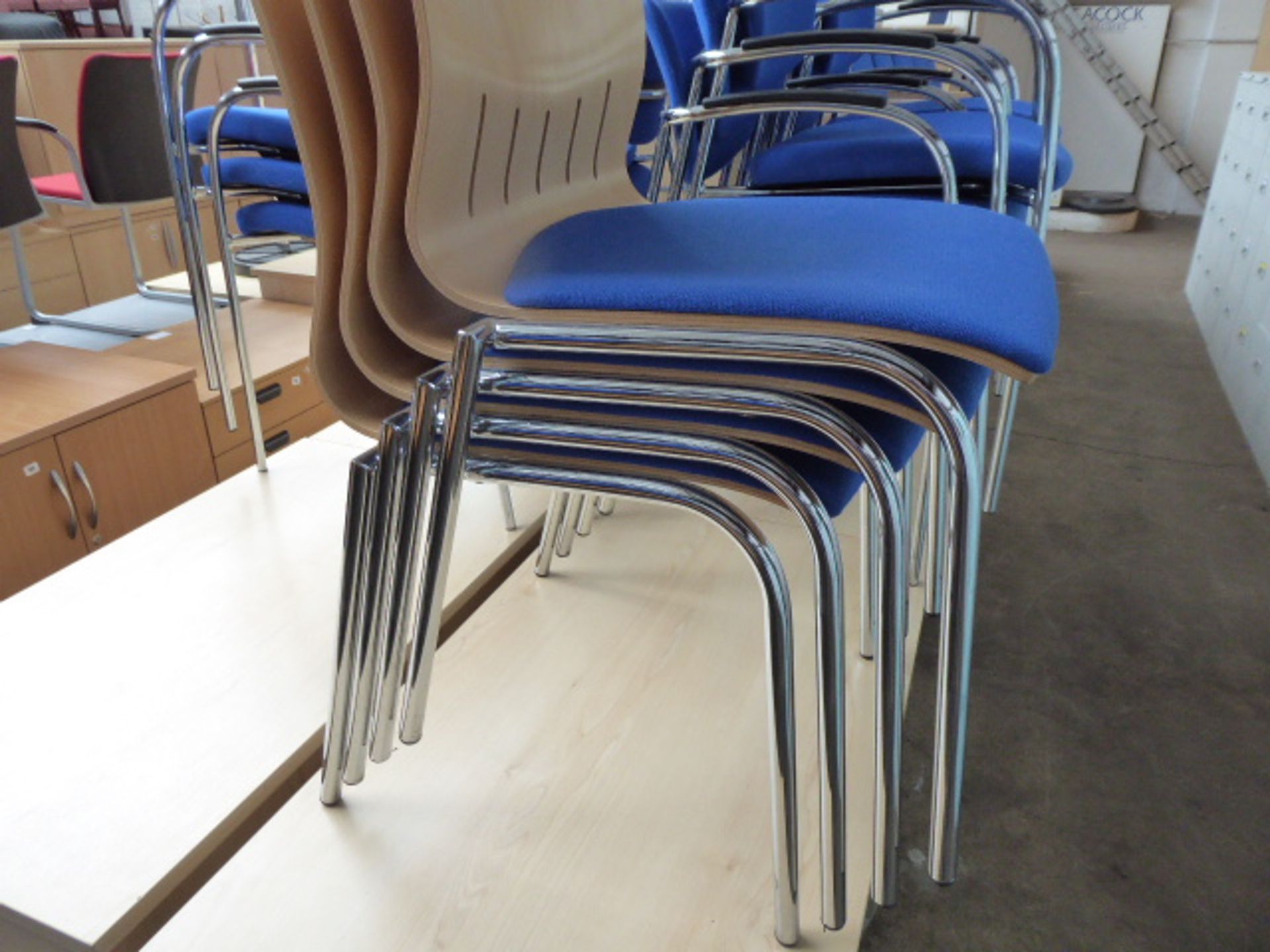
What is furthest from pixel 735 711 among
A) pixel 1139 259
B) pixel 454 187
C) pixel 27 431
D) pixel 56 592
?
pixel 1139 259

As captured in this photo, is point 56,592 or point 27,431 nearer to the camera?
point 56,592

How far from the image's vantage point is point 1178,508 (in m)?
1.99

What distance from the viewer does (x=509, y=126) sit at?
78 cm

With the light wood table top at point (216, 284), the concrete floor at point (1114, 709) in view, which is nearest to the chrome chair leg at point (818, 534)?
the concrete floor at point (1114, 709)

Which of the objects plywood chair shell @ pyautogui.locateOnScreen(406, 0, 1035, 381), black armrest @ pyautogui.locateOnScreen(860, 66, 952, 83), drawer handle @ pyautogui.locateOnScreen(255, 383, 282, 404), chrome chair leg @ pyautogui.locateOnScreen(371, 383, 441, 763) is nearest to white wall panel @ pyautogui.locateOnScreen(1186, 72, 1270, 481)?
black armrest @ pyautogui.locateOnScreen(860, 66, 952, 83)

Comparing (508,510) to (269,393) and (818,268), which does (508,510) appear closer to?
(818,268)

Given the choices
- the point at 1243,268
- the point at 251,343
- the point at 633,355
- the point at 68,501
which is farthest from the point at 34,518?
the point at 1243,268

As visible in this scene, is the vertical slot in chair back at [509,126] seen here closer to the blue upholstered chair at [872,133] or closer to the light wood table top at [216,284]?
the blue upholstered chair at [872,133]

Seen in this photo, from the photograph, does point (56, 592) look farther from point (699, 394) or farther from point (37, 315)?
point (37, 315)

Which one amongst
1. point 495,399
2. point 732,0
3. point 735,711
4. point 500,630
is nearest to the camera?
point 495,399

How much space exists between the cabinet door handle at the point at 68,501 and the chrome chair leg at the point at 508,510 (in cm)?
134

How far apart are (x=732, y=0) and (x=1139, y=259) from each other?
12.1 feet

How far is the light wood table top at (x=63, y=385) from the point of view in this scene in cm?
209

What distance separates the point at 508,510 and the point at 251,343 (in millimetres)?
1905
